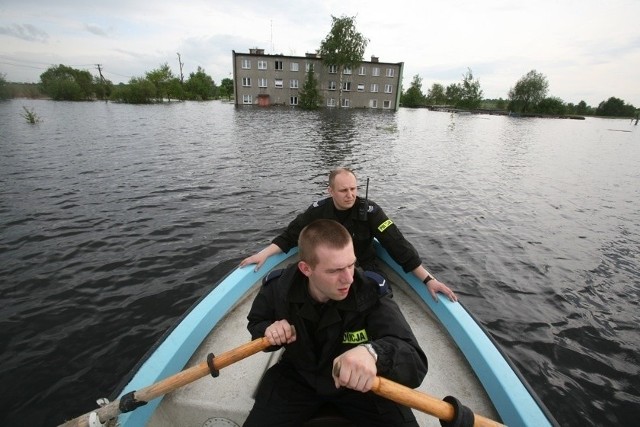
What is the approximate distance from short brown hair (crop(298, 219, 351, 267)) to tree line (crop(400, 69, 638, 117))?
318ft

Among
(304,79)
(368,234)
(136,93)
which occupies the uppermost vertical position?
(304,79)

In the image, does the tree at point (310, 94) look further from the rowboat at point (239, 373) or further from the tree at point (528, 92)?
the tree at point (528, 92)

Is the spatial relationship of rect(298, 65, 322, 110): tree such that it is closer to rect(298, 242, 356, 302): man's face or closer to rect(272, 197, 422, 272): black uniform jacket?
rect(272, 197, 422, 272): black uniform jacket

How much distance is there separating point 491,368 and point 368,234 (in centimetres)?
205

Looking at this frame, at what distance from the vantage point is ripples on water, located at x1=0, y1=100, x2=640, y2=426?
14.4ft

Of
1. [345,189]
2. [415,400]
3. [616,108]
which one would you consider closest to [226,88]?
[616,108]

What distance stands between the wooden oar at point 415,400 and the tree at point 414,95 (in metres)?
106

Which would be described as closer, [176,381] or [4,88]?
[176,381]

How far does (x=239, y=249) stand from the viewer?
7398 mm

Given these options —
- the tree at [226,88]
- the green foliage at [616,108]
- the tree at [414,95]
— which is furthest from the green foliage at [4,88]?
the green foliage at [616,108]

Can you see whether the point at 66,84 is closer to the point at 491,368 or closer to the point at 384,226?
Result: the point at 384,226

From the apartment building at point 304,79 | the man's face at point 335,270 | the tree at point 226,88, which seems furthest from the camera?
the tree at point 226,88

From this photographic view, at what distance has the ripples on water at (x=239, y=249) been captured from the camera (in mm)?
4391

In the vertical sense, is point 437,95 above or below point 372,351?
above
